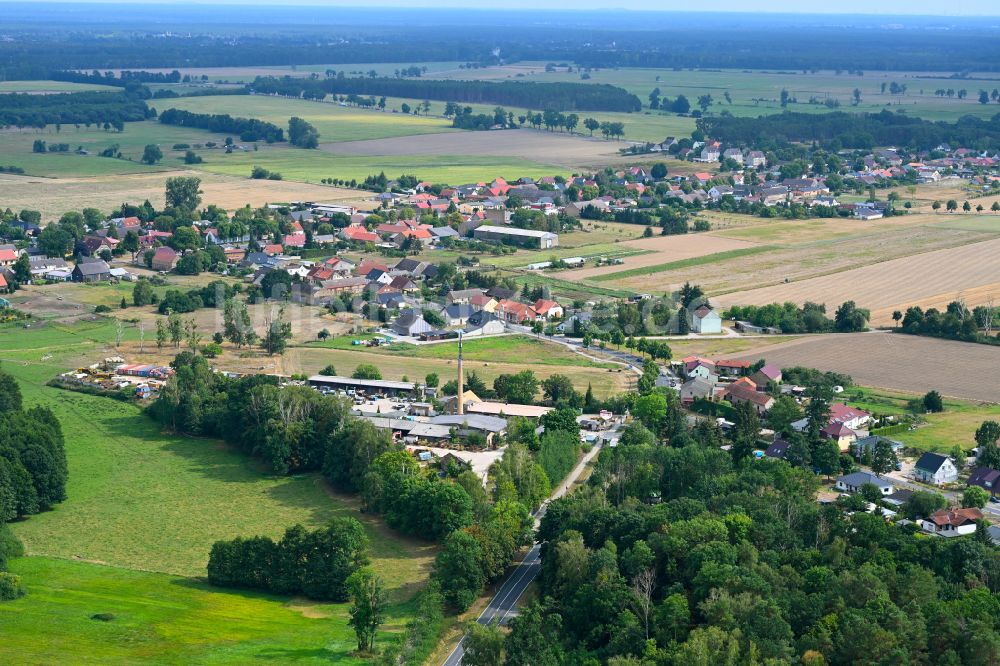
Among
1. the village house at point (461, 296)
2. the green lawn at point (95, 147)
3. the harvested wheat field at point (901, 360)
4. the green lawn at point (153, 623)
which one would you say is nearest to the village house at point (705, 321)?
the harvested wheat field at point (901, 360)

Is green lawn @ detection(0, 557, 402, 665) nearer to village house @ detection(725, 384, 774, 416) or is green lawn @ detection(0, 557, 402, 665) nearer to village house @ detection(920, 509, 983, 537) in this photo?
village house @ detection(920, 509, 983, 537)

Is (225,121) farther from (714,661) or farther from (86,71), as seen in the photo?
(714,661)

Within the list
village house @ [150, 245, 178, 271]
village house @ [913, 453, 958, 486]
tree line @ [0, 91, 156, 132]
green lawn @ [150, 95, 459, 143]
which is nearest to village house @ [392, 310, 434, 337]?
village house @ [150, 245, 178, 271]

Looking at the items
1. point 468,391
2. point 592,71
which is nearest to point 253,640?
point 468,391

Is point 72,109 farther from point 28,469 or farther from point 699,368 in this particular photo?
point 28,469

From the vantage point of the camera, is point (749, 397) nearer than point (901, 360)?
Yes

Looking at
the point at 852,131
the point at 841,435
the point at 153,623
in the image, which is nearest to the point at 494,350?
the point at 841,435
